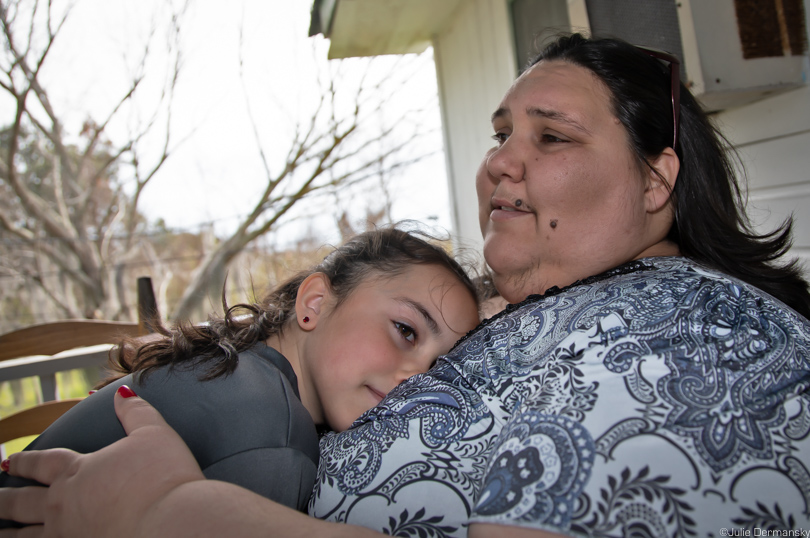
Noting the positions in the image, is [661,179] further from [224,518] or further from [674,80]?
[224,518]

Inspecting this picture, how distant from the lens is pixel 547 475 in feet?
2.14

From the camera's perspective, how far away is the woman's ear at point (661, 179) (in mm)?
1327

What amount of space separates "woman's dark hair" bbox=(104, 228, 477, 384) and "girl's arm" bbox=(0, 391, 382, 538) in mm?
243

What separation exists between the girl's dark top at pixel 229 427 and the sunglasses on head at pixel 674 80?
3.55 ft

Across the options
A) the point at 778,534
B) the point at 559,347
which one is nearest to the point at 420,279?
the point at 559,347

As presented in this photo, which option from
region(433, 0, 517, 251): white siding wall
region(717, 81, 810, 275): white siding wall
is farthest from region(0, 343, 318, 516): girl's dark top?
region(433, 0, 517, 251): white siding wall

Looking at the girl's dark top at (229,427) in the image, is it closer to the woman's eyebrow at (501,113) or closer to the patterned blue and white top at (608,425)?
the patterned blue and white top at (608,425)

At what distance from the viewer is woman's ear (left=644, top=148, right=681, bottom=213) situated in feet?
4.35

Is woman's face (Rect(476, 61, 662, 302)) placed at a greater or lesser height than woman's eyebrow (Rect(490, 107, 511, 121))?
lesser

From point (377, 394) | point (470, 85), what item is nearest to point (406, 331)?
point (377, 394)

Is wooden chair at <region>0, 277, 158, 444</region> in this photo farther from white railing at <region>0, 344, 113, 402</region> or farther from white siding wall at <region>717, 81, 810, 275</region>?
white siding wall at <region>717, 81, 810, 275</region>

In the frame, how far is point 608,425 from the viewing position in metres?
0.68

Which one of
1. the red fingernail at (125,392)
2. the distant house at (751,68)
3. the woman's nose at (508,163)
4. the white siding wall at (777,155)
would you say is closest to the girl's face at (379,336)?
the woman's nose at (508,163)

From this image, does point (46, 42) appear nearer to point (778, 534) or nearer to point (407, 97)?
point (407, 97)
